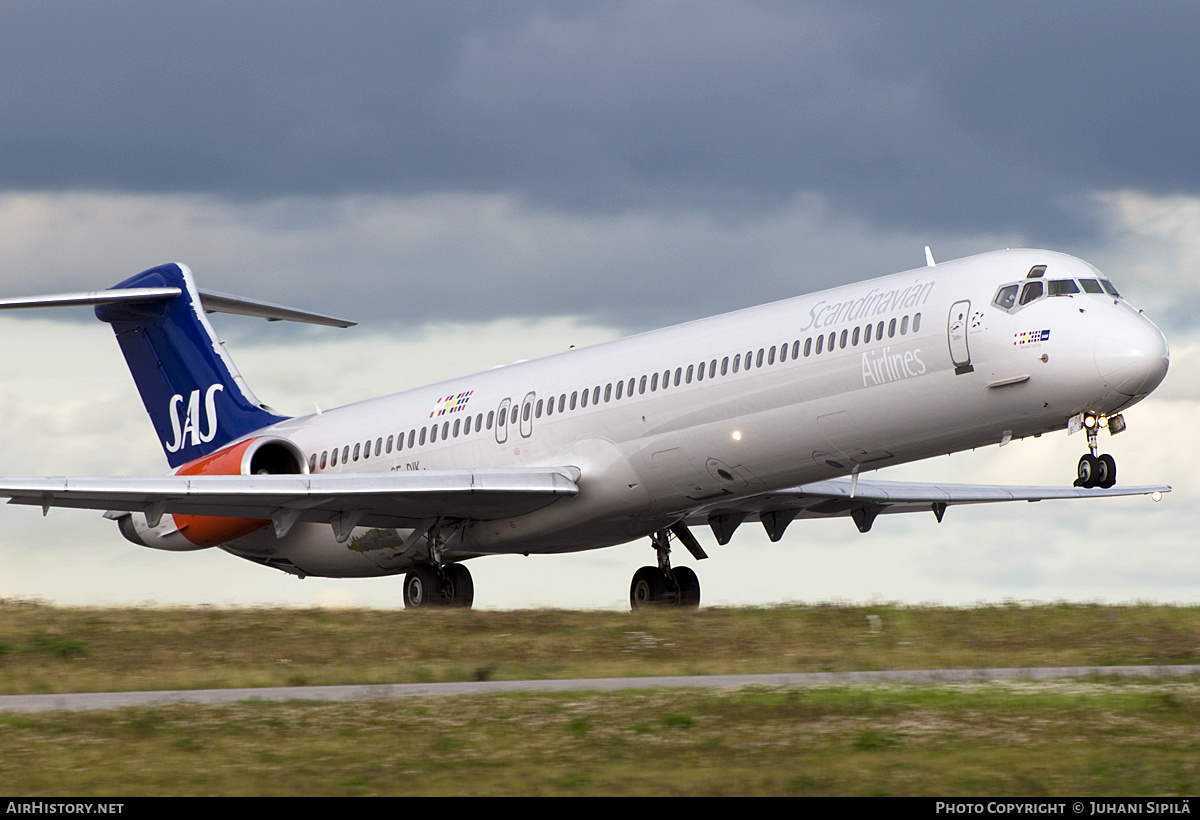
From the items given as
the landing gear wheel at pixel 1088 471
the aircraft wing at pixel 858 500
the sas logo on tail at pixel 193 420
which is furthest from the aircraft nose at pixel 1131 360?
the sas logo on tail at pixel 193 420

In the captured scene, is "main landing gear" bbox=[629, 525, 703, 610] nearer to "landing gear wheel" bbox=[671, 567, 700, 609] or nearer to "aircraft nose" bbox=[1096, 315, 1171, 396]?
"landing gear wheel" bbox=[671, 567, 700, 609]

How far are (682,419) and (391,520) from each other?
581 centimetres

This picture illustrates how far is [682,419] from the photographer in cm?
2389

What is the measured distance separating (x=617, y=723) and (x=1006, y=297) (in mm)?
10203

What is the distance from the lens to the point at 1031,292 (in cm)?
2114

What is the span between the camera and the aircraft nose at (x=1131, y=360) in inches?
792

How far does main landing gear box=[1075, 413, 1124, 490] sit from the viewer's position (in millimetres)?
20297

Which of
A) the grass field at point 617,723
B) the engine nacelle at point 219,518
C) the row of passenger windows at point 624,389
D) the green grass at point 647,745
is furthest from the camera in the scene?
the engine nacelle at point 219,518

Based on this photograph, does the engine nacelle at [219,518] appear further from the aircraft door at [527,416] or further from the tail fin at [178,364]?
the aircraft door at [527,416]

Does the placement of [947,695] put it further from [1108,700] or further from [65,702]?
[65,702]

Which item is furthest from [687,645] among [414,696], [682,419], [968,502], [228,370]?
[228,370]

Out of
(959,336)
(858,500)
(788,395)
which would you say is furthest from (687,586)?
(959,336)

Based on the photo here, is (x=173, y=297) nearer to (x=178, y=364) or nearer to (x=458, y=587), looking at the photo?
(x=178, y=364)

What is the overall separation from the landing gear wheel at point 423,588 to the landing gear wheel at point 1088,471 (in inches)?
448
